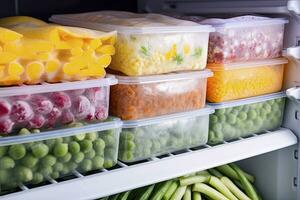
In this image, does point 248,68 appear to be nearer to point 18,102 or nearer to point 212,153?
point 212,153

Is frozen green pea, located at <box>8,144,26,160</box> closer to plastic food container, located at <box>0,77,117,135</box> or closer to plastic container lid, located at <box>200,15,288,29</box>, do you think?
plastic food container, located at <box>0,77,117,135</box>

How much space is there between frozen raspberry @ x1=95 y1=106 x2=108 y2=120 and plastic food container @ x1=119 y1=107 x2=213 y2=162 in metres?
0.05

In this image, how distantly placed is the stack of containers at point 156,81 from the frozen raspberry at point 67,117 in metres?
0.12

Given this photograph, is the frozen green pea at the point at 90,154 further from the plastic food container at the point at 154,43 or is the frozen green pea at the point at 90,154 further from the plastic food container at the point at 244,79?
the plastic food container at the point at 244,79

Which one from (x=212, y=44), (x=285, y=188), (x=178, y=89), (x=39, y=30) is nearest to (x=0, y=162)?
(x=39, y=30)

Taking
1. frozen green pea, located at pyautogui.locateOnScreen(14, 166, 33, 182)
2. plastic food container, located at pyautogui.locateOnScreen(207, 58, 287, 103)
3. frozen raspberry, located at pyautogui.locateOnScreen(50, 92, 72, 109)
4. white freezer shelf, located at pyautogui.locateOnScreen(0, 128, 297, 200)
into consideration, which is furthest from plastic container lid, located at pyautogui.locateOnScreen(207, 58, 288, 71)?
frozen green pea, located at pyautogui.locateOnScreen(14, 166, 33, 182)

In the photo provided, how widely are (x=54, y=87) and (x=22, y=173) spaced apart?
0.52 feet

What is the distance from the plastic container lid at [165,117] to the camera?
937mm

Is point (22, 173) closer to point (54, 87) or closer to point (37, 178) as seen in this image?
point (37, 178)

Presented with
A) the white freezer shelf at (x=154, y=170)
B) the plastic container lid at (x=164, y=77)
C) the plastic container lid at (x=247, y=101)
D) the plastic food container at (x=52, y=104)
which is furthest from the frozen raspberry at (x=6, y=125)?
the plastic container lid at (x=247, y=101)

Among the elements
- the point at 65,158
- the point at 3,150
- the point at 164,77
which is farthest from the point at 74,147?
the point at 164,77

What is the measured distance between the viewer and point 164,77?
96 centimetres

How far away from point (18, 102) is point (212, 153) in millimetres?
442

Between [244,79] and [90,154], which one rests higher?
[244,79]
